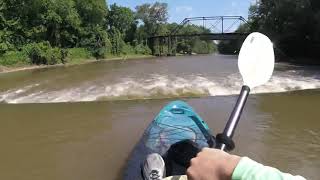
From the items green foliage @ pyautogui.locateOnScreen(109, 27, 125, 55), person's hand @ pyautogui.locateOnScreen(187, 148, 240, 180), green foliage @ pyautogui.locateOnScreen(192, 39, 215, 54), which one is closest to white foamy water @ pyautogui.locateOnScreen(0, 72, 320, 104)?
person's hand @ pyautogui.locateOnScreen(187, 148, 240, 180)

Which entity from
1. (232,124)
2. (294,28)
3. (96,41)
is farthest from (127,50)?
(232,124)

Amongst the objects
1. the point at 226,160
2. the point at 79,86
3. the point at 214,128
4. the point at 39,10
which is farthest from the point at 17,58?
the point at 226,160

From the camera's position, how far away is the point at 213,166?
140 cm

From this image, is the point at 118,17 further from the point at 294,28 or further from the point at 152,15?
the point at 294,28

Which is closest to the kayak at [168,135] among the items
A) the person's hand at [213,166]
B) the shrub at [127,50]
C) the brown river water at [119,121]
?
the brown river water at [119,121]

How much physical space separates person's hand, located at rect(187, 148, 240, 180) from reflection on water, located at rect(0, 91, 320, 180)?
530cm

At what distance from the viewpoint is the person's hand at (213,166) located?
1374mm

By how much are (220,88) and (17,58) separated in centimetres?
2206

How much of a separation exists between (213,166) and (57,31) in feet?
139

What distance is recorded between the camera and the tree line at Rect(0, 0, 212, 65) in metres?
34.6

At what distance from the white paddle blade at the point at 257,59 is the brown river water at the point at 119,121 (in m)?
3.97

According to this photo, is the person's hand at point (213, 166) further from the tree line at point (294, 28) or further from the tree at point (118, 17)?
the tree at point (118, 17)

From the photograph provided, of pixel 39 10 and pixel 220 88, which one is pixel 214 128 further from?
pixel 39 10

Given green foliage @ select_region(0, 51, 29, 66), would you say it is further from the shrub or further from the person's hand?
the person's hand
